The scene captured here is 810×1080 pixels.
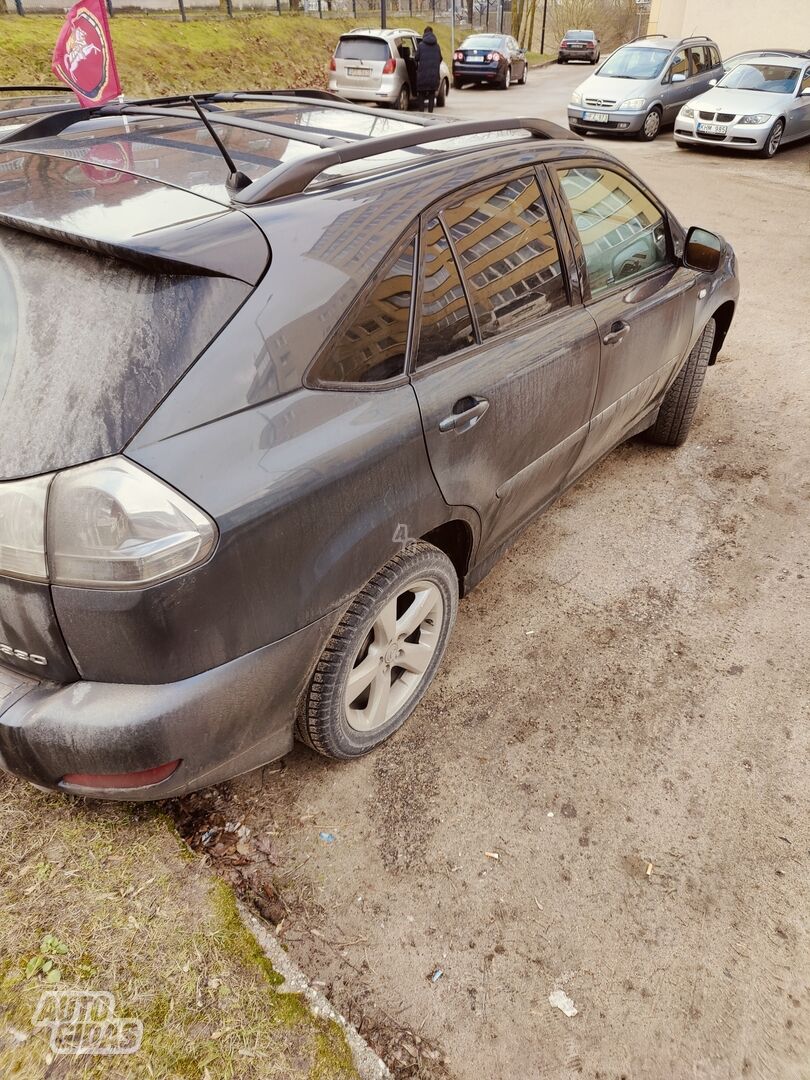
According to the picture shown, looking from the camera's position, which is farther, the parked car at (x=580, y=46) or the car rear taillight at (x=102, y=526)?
the parked car at (x=580, y=46)

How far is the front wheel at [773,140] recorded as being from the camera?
12625 mm

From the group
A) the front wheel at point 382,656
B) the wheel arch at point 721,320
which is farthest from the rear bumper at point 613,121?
the front wheel at point 382,656

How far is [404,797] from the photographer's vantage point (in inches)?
95.7

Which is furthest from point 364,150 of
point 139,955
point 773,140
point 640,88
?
point 640,88

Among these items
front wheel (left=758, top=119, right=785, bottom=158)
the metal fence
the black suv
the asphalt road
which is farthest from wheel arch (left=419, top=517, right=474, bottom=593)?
the metal fence

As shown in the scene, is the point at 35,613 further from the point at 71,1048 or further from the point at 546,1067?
the point at 546,1067

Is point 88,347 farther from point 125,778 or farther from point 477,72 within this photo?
point 477,72

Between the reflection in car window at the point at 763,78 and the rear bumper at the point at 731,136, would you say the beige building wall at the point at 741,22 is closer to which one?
the reflection in car window at the point at 763,78

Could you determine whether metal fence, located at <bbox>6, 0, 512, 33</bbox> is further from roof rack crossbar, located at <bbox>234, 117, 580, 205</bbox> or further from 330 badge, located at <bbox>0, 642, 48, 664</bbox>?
330 badge, located at <bbox>0, 642, 48, 664</bbox>

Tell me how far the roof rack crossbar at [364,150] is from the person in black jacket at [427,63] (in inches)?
562

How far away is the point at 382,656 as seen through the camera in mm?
2381

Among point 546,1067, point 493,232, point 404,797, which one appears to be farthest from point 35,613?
point 493,232

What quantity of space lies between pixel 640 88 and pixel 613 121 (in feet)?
2.72

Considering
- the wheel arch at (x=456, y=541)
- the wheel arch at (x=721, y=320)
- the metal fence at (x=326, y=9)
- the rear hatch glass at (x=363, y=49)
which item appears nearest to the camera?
the wheel arch at (x=456, y=541)
